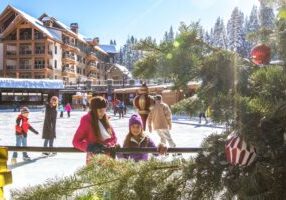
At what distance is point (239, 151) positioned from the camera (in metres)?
1.13

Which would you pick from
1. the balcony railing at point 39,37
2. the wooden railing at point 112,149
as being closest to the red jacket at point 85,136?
the wooden railing at point 112,149

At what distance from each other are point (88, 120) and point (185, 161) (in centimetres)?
283

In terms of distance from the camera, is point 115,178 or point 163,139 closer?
point 115,178

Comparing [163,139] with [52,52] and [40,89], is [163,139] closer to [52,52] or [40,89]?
[40,89]

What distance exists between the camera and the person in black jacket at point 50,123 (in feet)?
35.7

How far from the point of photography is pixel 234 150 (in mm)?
1154

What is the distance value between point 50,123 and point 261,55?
33.0 ft

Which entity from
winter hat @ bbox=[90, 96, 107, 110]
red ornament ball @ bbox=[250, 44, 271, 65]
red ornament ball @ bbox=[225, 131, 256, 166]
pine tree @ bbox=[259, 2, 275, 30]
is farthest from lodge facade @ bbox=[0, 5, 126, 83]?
red ornament ball @ bbox=[225, 131, 256, 166]

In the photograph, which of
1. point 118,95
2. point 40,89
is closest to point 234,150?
point 40,89

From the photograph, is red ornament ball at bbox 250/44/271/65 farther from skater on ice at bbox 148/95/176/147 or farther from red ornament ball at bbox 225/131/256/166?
skater on ice at bbox 148/95/176/147

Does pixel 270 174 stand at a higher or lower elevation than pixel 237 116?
lower

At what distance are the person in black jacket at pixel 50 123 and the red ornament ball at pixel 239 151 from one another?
32.5 ft

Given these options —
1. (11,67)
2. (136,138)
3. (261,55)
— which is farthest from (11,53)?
(261,55)

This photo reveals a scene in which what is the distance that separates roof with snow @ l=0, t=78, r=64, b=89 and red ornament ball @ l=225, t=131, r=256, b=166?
4977 centimetres
